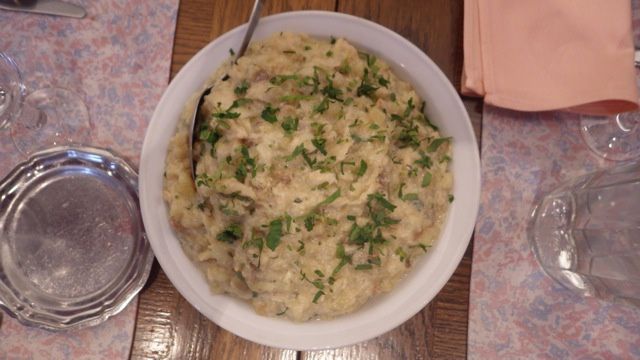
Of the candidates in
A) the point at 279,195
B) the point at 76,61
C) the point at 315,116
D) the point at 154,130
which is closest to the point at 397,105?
the point at 315,116

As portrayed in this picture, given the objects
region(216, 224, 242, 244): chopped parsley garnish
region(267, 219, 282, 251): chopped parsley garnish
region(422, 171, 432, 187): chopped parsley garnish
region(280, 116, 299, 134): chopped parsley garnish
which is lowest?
region(216, 224, 242, 244): chopped parsley garnish

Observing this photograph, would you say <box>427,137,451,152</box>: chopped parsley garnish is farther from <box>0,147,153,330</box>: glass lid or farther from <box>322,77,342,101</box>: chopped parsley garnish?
<box>0,147,153,330</box>: glass lid

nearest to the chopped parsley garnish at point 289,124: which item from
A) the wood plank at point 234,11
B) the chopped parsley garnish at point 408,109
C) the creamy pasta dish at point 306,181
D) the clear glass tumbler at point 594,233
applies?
the creamy pasta dish at point 306,181

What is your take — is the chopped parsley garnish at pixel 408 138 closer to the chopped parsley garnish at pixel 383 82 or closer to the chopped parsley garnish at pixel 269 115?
the chopped parsley garnish at pixel 383 82

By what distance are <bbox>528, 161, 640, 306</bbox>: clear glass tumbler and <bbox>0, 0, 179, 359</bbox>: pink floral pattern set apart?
1.40m

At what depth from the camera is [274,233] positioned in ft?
4.13

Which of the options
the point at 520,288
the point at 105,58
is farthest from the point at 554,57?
the point at 105,58

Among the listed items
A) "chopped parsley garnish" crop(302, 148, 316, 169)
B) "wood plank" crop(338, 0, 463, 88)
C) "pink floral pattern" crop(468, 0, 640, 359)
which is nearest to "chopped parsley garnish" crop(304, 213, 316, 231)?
"chopped parsley garnish" crop(302, 148, 316, 169)

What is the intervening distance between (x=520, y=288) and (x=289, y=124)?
98 cm

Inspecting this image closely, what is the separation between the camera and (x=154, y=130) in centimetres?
147

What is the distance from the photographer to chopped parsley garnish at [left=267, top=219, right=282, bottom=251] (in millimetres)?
1257

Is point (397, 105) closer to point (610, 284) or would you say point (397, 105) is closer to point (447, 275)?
point (447, 275)

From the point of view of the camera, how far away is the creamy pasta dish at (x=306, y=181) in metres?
1.28

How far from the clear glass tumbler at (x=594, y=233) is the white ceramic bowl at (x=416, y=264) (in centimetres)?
42
